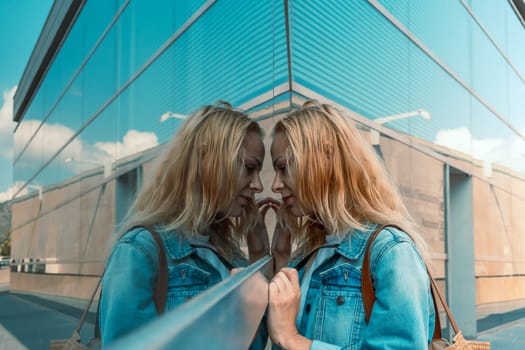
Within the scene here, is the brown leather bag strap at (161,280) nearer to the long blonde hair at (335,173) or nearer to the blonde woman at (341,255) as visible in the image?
the blonde woman at (341,255)

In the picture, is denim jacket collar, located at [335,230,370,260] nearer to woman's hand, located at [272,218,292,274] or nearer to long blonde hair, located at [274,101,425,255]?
long blonde hair, located at [274,101,425,255]

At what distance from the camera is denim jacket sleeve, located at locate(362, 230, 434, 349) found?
0.89 meters

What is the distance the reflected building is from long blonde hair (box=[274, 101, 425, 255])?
37cm

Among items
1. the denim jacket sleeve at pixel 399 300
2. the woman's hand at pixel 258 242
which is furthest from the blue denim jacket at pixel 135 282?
the woman's hand at pixel 258 242

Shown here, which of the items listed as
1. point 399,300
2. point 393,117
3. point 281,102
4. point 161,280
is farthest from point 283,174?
point 393,117

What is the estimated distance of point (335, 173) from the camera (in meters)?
1.14

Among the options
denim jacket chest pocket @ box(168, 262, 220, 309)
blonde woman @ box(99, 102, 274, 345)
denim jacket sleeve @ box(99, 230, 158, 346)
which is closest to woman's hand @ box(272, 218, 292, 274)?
blonde woman @ box(99, 102, 274, 345)

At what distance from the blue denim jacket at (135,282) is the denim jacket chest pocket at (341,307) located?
399mm

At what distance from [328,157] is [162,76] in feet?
2.61

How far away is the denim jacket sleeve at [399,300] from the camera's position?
2.91 feet

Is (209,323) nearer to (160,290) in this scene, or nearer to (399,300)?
(160,290)

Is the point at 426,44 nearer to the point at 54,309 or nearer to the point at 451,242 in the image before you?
the point at 451,242

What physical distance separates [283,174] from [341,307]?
1.23 feet

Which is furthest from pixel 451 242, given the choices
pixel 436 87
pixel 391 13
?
pixel 391 13
